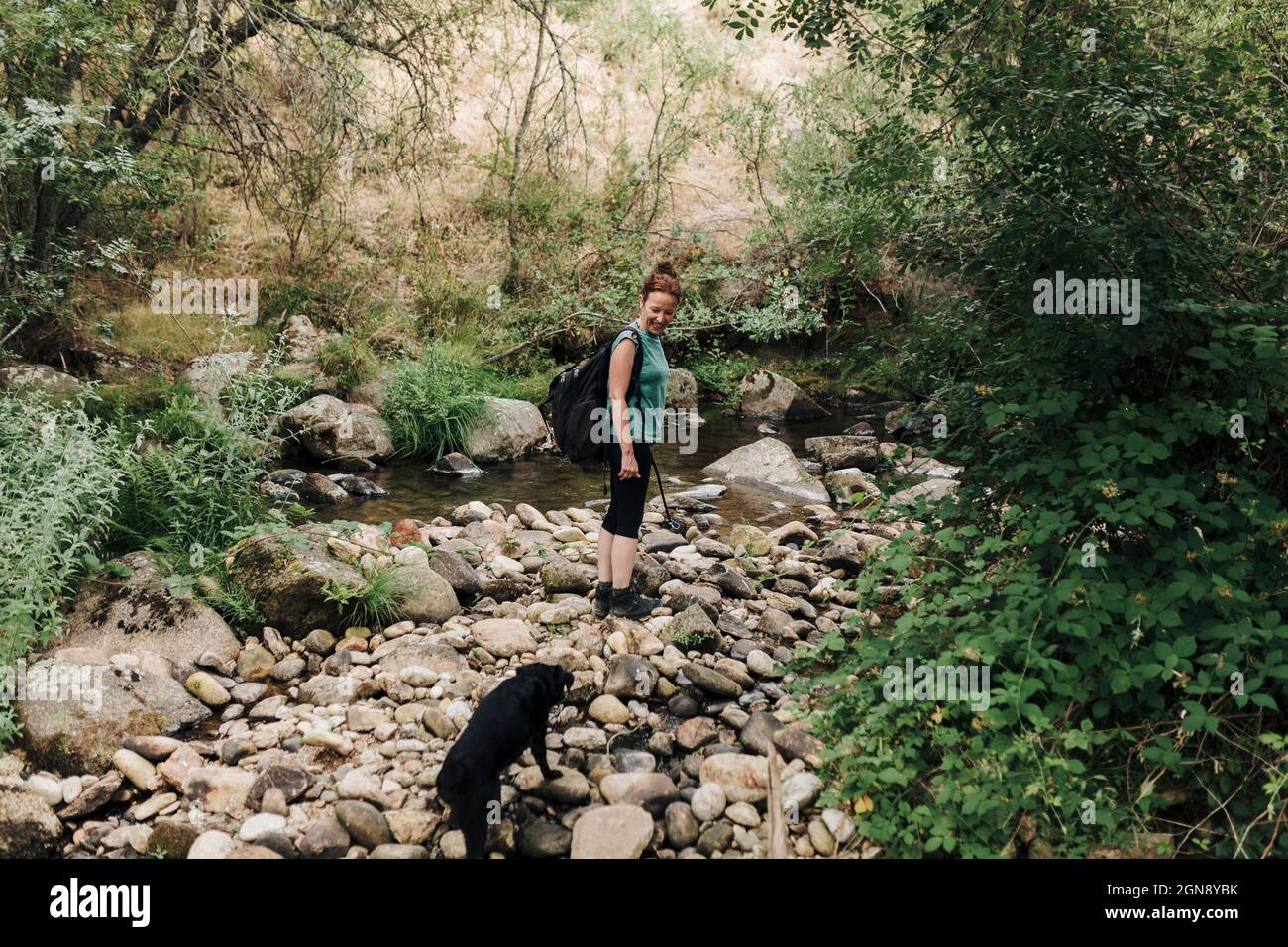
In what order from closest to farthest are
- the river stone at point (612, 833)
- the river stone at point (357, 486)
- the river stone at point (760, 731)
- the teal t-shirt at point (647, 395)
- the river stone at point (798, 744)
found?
the river stone at point (612, 833), the river stone at point (798, 744), the river stone at point (760, 731), the teal t-shirt at point (647, 395), the river stone at point (357, 486)

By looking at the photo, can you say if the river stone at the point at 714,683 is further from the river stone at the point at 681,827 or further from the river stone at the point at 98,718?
the river stone at the point at 98,718

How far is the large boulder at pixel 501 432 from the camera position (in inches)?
390

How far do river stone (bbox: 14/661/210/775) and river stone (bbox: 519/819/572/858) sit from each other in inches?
73.6

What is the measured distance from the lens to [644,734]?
385 cm

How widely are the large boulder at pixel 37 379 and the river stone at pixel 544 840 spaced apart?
654 centimetres

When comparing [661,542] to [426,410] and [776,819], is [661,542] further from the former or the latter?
[426,410]

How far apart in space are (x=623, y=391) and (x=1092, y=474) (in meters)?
2.27

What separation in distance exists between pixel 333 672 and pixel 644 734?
1.74 m

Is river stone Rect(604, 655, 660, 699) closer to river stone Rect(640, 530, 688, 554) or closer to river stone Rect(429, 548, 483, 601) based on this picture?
river stone Rect(429, 548, 483, 601)

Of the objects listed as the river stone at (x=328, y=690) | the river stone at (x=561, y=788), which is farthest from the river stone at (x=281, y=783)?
the river stone at (x=561, y=788)

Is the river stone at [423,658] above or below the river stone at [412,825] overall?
above

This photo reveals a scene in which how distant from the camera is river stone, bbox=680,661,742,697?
413cm

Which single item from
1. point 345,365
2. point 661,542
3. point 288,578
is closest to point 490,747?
point 288,578
